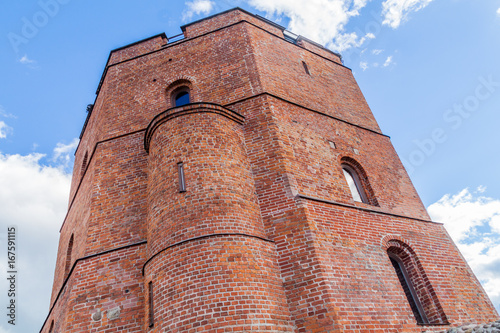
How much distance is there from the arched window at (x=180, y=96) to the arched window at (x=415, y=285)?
638cm

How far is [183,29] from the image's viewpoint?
11.5 m

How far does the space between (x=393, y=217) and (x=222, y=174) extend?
13.2 feet

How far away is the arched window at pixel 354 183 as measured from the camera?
A: 8.30 metres

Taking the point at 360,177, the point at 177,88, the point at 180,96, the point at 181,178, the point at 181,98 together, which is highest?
the point at 177,88

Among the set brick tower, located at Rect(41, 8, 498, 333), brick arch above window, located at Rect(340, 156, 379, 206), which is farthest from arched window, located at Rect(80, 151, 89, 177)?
brick arch above window, located at Rect(340, 156, 379, 206)

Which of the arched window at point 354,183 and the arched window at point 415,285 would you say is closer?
the arched window at point 415,285

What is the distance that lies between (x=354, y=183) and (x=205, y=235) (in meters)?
4.33

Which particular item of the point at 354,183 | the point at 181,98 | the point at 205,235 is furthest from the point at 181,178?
the point at 354,183

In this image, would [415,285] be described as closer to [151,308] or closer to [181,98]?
[151,308]

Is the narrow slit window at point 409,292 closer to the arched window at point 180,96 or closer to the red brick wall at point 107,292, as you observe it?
the red brick wall at point 107,292

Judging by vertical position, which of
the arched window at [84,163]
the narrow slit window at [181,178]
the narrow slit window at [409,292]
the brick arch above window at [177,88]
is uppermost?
the brick arch above window at [177,88]

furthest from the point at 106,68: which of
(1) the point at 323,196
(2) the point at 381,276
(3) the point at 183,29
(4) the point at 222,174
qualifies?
(2) the point at 381,276

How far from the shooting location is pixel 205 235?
5891mm

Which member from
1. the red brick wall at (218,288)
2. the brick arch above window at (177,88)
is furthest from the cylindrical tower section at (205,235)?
the brick arch above window at (177,88)
